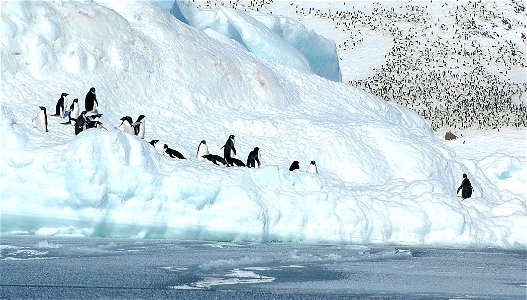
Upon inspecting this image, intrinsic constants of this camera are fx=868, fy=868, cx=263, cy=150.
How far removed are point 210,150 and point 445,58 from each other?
44.6 m

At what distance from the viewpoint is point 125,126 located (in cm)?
1927

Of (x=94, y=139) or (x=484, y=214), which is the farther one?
(x=484, y=214)

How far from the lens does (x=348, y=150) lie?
22.4 m

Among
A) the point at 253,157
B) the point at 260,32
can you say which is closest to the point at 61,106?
the point at 253,157

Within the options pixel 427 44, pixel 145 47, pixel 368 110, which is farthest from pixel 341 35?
pixel 145 47

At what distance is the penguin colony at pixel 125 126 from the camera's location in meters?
18.6

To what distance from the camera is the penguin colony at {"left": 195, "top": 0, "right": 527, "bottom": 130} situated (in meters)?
52.6

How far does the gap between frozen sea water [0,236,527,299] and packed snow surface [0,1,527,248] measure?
0.84 meters

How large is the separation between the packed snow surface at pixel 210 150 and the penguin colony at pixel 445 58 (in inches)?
952

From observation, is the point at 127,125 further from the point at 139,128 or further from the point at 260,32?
the point at 260,32

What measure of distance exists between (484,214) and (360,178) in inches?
158

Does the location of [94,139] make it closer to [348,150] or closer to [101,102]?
[101,102]

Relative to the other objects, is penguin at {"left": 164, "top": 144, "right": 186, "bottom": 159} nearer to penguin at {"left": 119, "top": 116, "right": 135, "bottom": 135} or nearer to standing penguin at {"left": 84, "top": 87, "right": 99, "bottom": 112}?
penguin at {"left": 119, "top": 116, "right": 135, "bottom": 135}

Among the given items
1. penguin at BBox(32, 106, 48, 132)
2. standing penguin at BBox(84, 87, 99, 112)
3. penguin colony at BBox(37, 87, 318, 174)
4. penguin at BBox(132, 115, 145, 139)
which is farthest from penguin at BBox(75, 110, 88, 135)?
penguin at BBox(132, 115, 145, 139)
